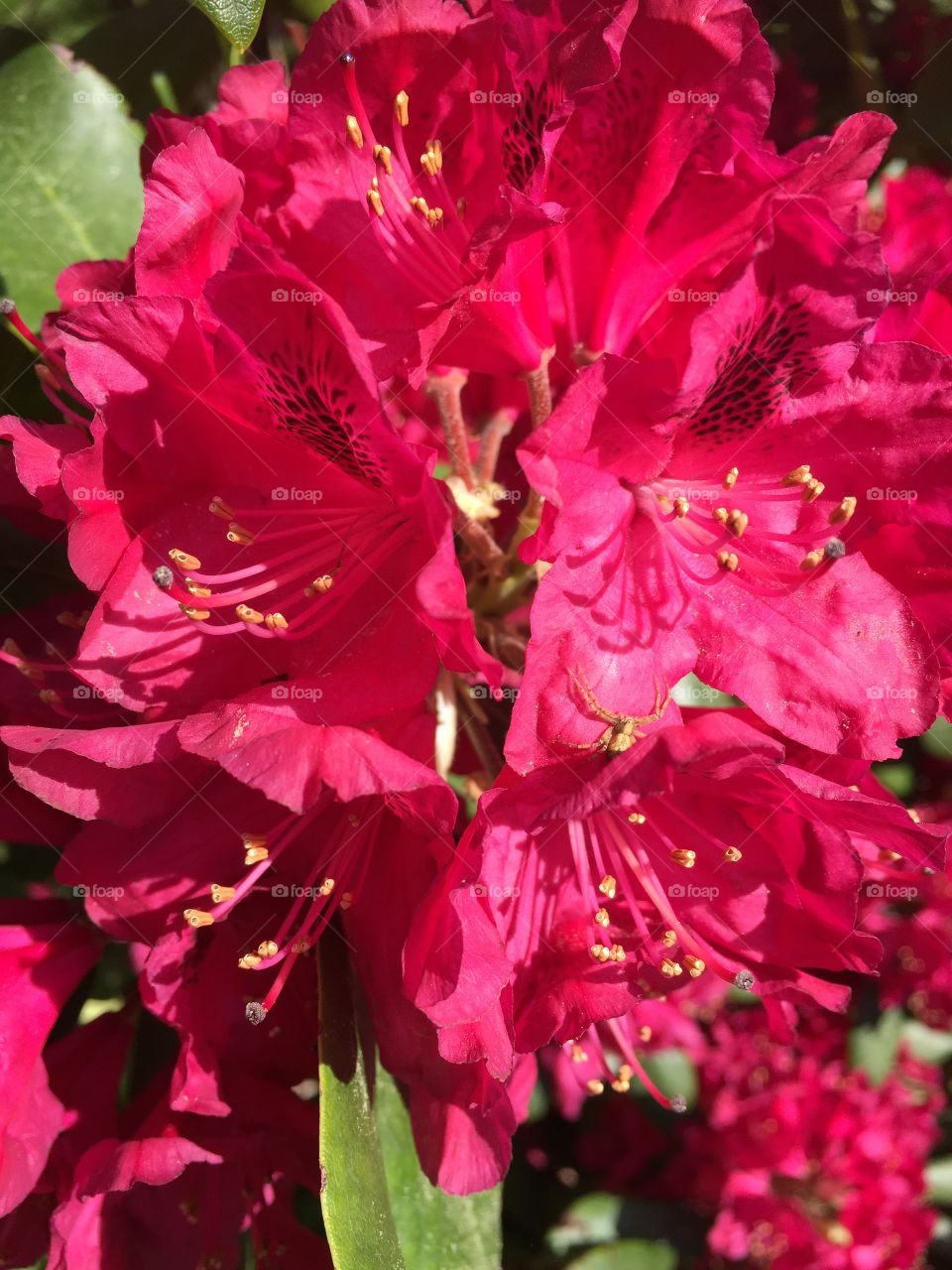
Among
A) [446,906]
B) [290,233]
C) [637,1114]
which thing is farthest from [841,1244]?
[290,233]

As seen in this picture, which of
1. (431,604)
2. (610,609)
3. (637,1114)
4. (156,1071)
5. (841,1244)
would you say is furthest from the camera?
(637,1114)

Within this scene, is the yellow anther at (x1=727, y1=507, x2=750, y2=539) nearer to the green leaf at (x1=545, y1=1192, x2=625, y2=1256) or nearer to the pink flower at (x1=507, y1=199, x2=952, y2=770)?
the pink flower at (x1=507, y1=199, x2=952, y2=770)

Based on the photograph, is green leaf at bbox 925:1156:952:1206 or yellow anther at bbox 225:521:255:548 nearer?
yellow anther at bbox 225:521:255:548

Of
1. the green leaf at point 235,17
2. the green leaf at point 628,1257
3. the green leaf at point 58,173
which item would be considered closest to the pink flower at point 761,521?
the green leaf at point 235,17

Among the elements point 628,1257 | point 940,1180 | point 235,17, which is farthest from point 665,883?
point 940,1180

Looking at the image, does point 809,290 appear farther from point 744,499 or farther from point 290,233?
point 290,233

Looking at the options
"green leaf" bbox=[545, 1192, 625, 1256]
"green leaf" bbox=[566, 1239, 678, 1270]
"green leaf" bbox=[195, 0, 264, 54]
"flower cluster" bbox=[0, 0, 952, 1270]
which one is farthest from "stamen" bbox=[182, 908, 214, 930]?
"green leaf" bbox=[545, 1192, 625, 1256]

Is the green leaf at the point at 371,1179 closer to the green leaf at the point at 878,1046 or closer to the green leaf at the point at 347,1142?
the green leaf at the point at 347,1142

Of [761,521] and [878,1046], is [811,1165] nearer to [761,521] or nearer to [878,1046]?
[878,1046]
